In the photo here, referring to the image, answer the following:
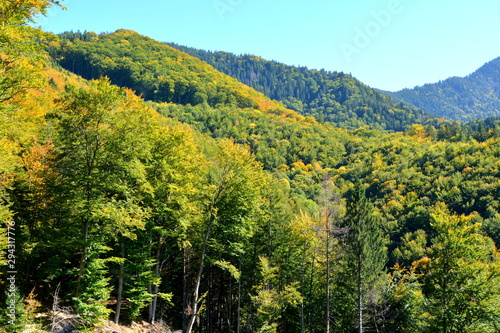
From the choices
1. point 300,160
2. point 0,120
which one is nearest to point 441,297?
point 0,120

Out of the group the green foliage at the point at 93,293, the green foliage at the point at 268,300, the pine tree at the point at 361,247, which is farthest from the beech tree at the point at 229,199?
the pine tree at the point at 361,247

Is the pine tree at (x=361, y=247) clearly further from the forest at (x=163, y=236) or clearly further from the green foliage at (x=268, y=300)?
the green foliage at (x=268, y=300)

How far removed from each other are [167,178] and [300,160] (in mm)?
95990

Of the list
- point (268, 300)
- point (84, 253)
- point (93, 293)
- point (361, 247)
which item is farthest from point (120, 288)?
point (361, 247)

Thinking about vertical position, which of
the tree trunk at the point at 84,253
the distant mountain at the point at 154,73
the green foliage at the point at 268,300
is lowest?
the green foliage at the point at 268,300

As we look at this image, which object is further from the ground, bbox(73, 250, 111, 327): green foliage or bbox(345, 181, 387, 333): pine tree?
bbox(345, 181, 387, 333): pine tree

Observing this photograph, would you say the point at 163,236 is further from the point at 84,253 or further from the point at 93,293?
the point at 84,253

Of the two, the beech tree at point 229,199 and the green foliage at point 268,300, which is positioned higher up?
the beech tree at point 229,199

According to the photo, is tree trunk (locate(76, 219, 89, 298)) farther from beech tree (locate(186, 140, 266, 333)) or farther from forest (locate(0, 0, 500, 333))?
beech tree (locate(186, 140, 266, 333))

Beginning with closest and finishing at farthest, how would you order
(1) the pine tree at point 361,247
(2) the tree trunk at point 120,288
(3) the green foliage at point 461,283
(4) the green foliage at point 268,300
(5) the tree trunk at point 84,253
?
(5) the tree trunk at point 84,253 < (2) the tree trunk at point 120,288 < (3) the green foliage at point 461,283 < (4) the green foliage at point 268,300 < (1) the pine tree at point 361,247

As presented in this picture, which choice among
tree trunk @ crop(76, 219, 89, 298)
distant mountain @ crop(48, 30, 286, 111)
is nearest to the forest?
tree trunk @ crop(76, 219, 89, 298)

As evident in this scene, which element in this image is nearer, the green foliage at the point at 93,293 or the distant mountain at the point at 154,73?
the green foliage at the point at 93,293

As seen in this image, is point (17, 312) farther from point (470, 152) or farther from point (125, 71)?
point (125, 71)

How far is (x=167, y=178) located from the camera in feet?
57.7
